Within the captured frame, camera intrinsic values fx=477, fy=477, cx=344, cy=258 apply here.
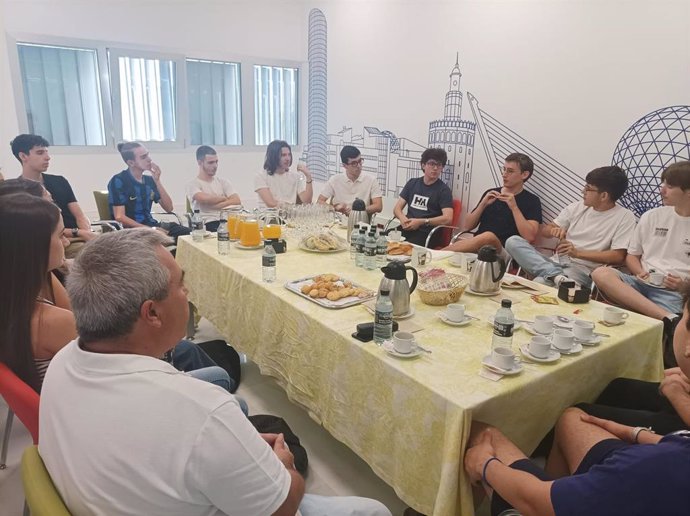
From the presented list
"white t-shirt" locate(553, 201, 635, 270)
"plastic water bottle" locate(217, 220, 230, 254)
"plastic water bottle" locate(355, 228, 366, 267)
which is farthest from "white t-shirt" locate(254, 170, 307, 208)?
"white t-shirt" locate(553, 201, 635, 270)

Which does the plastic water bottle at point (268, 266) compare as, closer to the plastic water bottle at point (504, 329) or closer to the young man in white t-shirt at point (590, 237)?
the plastic water bottle at point (504, 329)

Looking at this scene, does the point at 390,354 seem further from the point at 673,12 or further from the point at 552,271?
the point at 673,12

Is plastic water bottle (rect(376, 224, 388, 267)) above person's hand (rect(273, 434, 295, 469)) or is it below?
above

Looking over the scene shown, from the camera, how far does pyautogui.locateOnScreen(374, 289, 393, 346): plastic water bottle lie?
1.63m

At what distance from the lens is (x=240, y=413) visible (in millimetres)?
912

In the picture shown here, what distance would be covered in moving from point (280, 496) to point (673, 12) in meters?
3.60

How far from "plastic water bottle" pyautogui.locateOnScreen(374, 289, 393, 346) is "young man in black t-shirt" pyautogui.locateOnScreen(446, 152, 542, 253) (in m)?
2.15

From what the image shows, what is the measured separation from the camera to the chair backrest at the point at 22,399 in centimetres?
119

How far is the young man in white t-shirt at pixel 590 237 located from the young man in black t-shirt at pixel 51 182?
3.13 metres

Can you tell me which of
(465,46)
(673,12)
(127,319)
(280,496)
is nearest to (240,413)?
(280,496)

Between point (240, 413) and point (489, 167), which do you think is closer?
point (240, 413)

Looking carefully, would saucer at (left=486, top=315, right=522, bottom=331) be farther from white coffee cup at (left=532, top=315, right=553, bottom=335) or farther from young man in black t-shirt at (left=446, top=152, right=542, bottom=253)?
young man in black t-shirt at (left=446, top=152, right=542, bottom=253)

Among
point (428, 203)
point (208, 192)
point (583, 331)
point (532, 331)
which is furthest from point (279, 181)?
point (583, 331)

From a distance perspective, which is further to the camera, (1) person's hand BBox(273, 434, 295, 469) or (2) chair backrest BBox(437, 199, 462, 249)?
(2) chair backrest BBox(437, 199, 462, 249)
